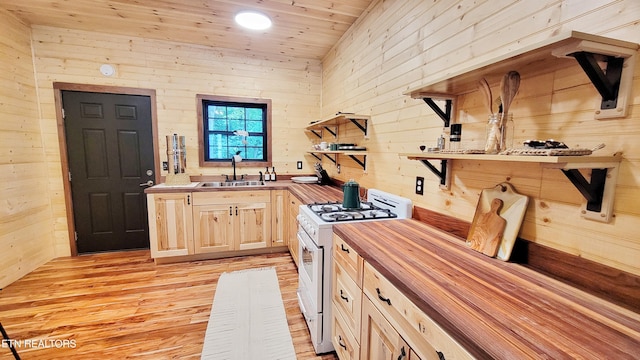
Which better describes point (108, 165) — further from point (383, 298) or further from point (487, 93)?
point (487, 93)

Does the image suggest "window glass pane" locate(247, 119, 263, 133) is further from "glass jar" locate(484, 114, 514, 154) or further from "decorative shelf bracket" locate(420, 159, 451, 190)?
"glass jar" locate(484, 114, 514, 154)

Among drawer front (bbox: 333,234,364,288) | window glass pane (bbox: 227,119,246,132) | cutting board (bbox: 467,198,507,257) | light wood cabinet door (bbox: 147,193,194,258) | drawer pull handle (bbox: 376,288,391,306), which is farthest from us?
window glass pane (bbox: 227,119,246,132)

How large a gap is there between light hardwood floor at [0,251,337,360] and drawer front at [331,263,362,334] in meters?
0.50

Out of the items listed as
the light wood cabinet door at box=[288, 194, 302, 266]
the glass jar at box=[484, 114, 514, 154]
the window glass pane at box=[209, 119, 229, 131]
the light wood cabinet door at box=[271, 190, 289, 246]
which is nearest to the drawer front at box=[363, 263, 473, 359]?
the glass jar at box=[484, 114, 514, 154]

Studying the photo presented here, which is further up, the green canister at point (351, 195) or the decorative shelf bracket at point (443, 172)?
the decorative shelf bracket at point (443, 172)

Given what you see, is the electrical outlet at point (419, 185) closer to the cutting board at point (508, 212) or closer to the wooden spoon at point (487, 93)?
the cutting board at point (508, 212)

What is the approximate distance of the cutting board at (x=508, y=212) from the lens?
1.15 m

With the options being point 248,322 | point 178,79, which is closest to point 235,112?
point 178,79

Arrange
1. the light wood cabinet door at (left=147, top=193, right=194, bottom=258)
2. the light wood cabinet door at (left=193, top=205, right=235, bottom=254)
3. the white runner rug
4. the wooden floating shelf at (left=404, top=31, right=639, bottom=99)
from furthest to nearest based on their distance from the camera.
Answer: the light wood cabinet door at (left=193, top=205, right=235, bottom=254), the light wood cabinet door at (left=147, top=193, right=194, bottom=258), the white runner rug, the wooden floating shelf at (left=404, top=31, right=639, bottom=99)

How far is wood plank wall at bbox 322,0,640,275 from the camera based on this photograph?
867 millimetres

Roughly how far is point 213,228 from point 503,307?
3063 mm

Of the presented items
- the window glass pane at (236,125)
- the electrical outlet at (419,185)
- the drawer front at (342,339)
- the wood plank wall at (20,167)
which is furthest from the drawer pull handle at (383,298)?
the wood plank wall at (20,167)

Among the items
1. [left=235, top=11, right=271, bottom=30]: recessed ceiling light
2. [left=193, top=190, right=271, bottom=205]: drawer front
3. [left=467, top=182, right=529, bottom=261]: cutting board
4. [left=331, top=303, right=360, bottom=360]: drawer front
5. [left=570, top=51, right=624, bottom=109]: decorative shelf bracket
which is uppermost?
[left=235, top=11, right=271, bottom=30]: recessed ceiling light

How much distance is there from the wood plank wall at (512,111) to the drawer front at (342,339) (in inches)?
35.6
